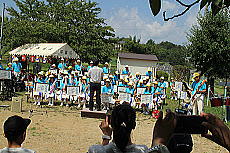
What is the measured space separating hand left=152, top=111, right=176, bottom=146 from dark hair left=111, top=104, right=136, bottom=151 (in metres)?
0.34

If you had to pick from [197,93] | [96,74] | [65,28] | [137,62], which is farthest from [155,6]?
[137,62]

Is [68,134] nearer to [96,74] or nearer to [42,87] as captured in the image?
[96,74]

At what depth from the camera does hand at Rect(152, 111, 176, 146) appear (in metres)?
1.75

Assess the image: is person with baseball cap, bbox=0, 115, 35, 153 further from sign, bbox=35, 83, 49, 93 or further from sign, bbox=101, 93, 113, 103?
sign, bbox=35, 83, 49, 93

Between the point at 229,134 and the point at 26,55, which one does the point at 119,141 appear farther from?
the point at 26,55

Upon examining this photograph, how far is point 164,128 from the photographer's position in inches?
70.4

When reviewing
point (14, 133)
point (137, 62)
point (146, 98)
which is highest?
point (137, 62)

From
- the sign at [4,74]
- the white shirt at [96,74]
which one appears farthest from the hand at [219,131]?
the sign at [4,74]

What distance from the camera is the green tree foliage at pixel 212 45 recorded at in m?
19.4

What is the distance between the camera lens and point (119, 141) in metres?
2.20

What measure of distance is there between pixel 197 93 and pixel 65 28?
75.0 feet

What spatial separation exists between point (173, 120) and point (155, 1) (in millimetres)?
722

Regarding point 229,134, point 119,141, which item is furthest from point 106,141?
point 229,134

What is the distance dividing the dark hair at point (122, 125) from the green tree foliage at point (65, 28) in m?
28.4
